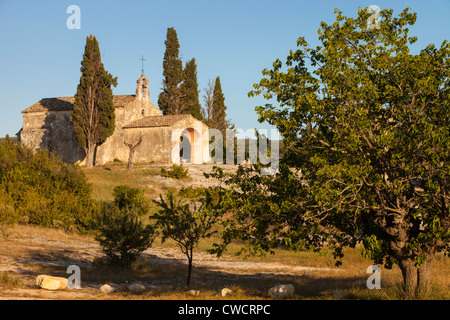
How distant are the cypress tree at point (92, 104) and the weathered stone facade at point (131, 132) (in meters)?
3.75

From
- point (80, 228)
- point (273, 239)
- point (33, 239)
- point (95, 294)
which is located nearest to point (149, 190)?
point (80, 228)

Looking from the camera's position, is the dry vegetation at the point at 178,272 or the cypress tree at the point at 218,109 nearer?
the dry vegetation at the point at 178,272

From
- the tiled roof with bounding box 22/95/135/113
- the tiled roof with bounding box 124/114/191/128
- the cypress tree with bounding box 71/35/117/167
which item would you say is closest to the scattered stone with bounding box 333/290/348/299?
the cypress tree with bounding box 71/35/117/167

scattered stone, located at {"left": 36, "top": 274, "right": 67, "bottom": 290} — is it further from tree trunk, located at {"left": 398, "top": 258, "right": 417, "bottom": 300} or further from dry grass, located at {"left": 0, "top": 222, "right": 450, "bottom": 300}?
tree trunk, located at {"left": 398, "top": 258, "right": 417, "bottom": 300}

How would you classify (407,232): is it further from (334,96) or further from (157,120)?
(157,120)

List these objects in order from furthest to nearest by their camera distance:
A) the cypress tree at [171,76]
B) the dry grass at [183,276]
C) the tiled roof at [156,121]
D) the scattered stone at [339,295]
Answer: the cypress tree at [171,76], the tiled roof at [156,121], the dry grass at [183,276], the scattered stone at [339,295]

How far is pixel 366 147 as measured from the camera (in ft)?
29.6

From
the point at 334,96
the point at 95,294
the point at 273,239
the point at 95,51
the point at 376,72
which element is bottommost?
the point at 95,294

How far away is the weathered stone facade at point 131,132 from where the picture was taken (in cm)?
4656

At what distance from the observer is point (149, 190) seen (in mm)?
33000

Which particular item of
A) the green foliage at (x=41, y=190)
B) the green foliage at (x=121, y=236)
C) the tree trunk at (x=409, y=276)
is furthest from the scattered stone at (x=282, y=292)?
the green foliage at (x=41, y=190)

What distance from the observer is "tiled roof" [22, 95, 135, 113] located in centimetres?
5003

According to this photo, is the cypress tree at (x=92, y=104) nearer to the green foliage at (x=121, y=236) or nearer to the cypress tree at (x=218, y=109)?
the cypress tree at (x=218, y=109)

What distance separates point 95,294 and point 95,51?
36365 millimetres
